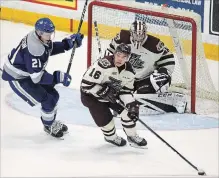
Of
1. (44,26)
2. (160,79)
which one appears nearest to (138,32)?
(160,79)

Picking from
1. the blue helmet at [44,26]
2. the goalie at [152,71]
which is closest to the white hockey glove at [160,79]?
the goalie at [152,71]

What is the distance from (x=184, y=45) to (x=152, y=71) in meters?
0.27

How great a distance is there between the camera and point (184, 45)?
18.1 feet

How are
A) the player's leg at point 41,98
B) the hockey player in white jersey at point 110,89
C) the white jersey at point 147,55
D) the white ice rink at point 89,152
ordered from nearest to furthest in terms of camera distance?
1. the white ice rink at point 89,152
2. the hockey player in white jersey at point 110,89
3. the player's leg at point 41,98
4. the white jersey at point 147,55

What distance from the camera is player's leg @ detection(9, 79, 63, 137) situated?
490 centimetres

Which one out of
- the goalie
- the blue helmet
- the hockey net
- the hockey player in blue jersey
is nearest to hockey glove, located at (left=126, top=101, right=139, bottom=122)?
the hockey player in blue jersey

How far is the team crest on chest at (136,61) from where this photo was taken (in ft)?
17.8

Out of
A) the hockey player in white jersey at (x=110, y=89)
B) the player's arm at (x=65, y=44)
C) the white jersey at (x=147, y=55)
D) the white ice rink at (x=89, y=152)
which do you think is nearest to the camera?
the white ice rink at (x=89, y=152)

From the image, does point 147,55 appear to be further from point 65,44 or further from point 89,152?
point 89,152

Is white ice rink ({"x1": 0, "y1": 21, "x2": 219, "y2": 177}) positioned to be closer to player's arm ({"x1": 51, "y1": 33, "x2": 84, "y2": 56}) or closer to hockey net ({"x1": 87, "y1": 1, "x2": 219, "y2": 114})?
hockey net ({"x1": 87, "y1": 1, "x2": 219, "y2": 114})

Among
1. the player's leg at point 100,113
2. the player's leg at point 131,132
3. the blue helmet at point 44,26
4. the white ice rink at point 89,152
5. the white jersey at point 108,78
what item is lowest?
the white ice rink at point 89,152

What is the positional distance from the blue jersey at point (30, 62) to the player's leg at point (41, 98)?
0.05 metres

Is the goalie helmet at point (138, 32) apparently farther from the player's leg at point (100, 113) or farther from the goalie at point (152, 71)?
the player's leg at point (100, 113)

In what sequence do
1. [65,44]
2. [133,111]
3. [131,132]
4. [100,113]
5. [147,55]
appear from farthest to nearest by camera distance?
1. [147,55]
2. [65,44]
3. [131,132]
4. [100,113]
5. [133,111]
